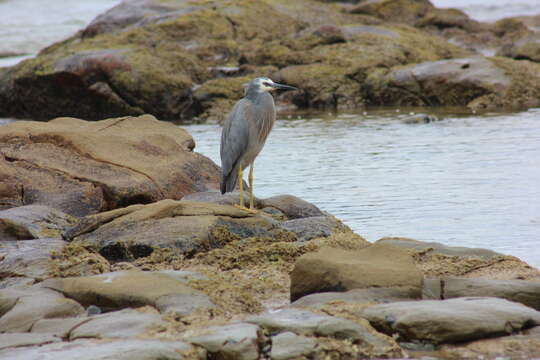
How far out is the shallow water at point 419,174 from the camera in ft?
30.7

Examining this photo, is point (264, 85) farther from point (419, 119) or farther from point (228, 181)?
point (419, 119)

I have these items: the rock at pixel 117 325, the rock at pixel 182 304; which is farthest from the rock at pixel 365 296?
the rock at pixel 117 325

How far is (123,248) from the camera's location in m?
7.36

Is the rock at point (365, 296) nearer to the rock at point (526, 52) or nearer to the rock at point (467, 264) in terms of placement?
the rock at point (467, 264)

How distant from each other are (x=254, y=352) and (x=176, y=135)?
6943 mm

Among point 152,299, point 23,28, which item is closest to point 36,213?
point 152,299

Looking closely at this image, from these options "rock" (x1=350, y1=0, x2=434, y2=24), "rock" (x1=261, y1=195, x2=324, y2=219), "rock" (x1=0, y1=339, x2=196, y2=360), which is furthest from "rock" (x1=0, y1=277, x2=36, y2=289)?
"rock" (x1=350, y1=0, x2=434, y2=24)

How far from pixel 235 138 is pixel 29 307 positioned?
367cm

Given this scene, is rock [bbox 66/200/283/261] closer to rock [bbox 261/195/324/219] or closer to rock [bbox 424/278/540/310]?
rock [bbox 261/195/324/219]

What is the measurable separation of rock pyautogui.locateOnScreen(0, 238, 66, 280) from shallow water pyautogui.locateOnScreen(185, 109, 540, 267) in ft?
11.3

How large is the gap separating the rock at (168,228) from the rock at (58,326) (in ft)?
6.07

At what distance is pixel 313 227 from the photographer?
810 centimetres

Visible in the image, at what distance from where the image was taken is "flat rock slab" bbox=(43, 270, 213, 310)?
18.8 feet

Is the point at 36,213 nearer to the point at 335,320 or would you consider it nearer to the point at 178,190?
the point at 178,190
